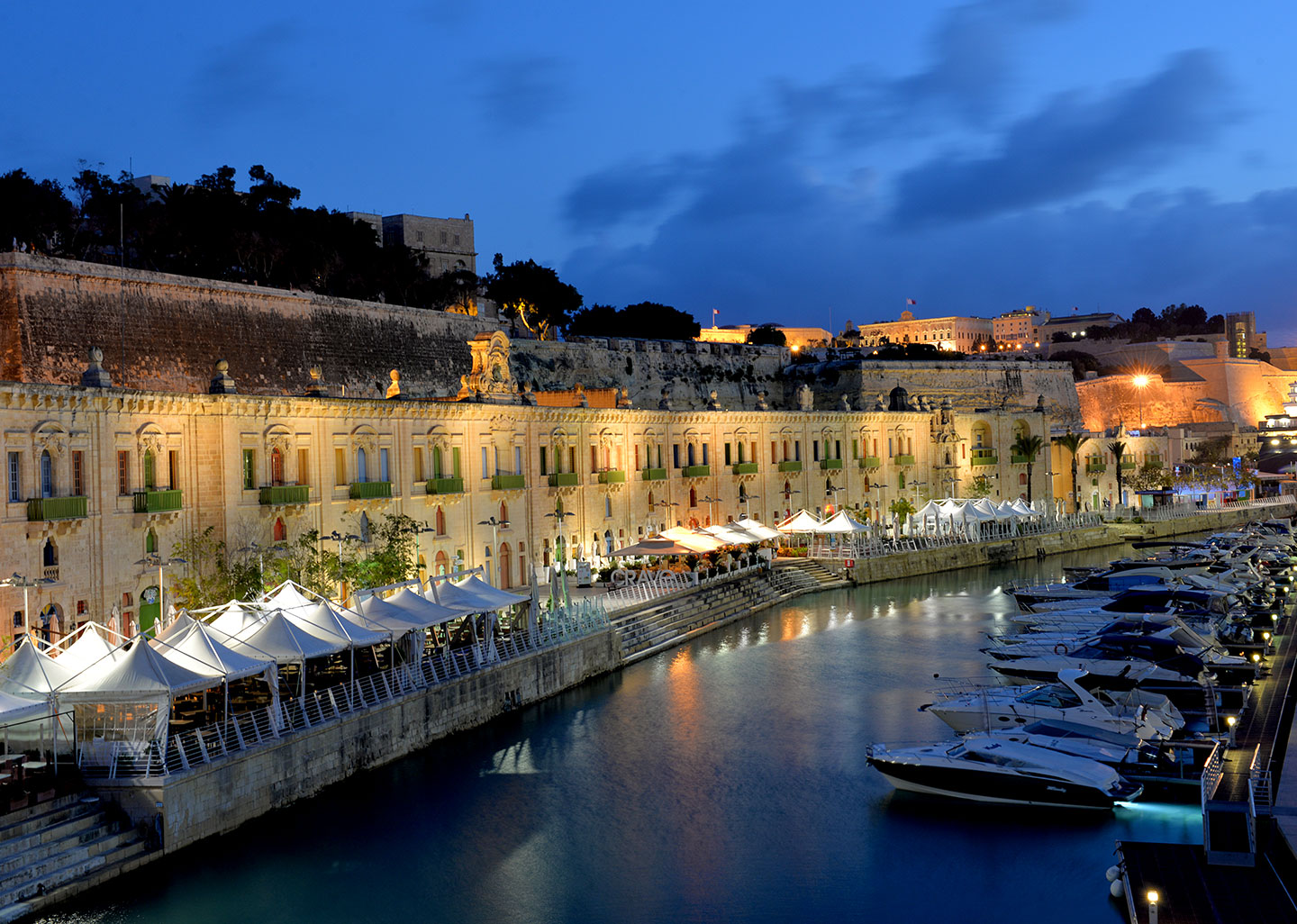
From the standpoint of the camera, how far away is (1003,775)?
81.2ft

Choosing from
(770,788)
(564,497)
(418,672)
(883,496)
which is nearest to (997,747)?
(770,788)

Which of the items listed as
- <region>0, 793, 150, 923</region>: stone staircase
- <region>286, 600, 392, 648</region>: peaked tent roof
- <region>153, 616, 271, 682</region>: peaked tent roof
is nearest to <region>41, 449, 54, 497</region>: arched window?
<region>286, 600, 392, 648</region>: peaked tent roof

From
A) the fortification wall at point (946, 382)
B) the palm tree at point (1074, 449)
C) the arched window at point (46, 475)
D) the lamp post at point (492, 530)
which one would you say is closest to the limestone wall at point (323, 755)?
the arched window at point (46, 475)

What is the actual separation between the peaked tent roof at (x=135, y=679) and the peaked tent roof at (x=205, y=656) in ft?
1.85

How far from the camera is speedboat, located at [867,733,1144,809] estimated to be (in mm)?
24250

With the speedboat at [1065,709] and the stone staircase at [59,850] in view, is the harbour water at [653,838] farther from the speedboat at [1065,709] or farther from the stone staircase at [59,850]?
the speedboat at [1065,709]

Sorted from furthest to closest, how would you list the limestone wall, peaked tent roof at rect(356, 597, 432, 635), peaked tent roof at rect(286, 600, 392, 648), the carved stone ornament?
the carved stone ornament < peaked tent roof at rect(356, 597, 432, 635) < peaked tent roof at rect(286, 600, 392, 648) < the limestone wall

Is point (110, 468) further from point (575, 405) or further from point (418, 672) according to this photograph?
point (575, 405)

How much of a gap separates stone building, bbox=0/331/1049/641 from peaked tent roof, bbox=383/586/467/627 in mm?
6552

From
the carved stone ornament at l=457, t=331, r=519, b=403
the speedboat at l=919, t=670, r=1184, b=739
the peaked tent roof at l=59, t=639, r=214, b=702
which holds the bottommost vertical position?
the speedboat at l=919, t=670, r=1184, b=739

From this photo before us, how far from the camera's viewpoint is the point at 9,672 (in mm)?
22672

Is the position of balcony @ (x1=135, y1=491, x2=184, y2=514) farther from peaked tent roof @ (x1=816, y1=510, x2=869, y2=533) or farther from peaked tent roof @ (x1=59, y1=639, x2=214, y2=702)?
peaked tent roof @ (x1=816, y1=510, x2=869, y2=533)

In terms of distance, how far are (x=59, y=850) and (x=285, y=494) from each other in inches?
713

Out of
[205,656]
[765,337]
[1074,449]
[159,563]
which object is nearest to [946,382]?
[1074,449]
